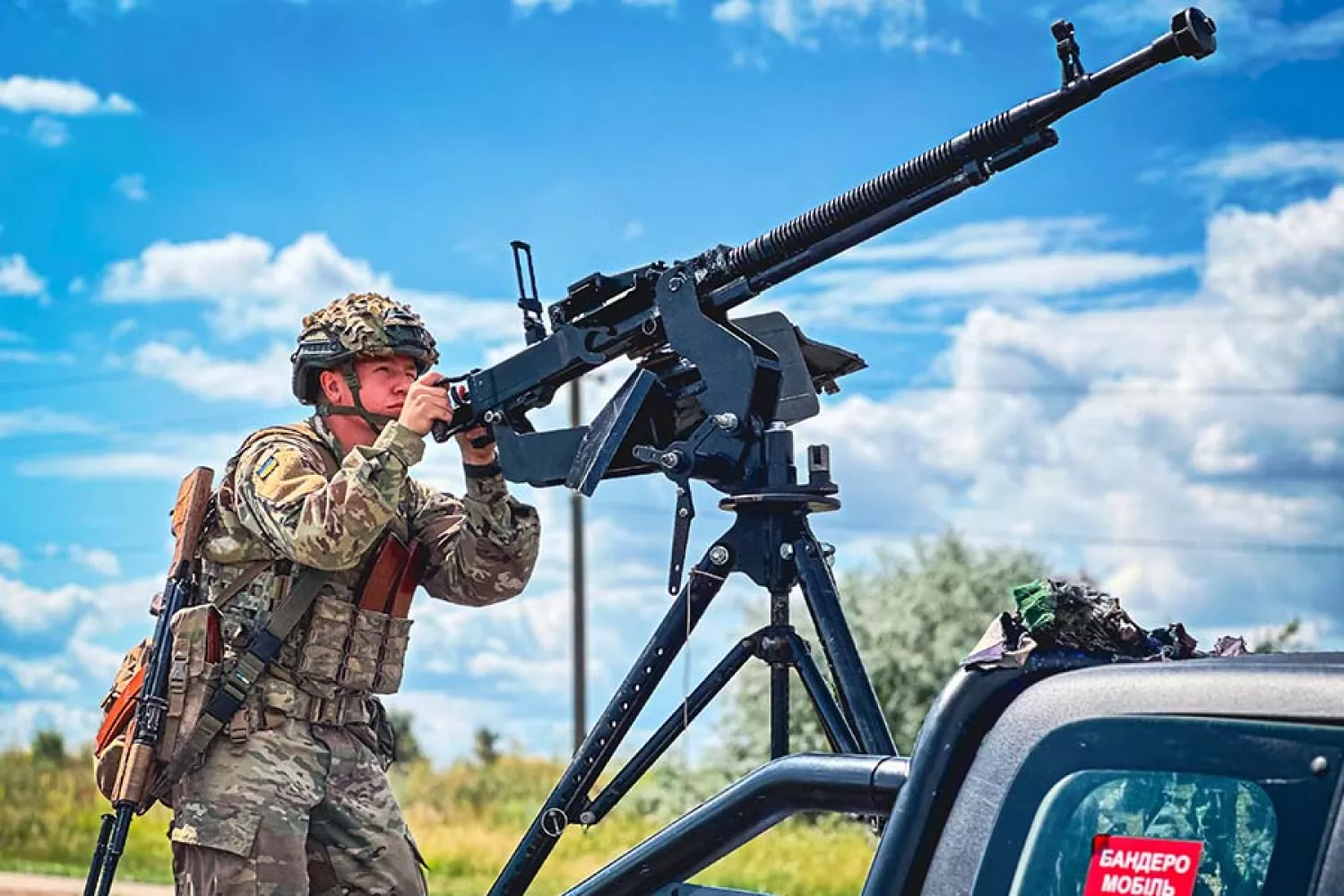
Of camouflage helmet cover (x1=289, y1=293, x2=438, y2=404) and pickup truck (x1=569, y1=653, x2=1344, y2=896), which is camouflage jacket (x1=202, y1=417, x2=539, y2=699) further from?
pickup truck (x1=569, y1=653, x2=1344, y2=896)

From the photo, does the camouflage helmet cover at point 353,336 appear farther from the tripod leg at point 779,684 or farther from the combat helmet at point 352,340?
the tripod leg at point 779,684

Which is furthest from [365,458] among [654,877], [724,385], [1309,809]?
[1309,809]

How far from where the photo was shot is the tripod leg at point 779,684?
16.3ft

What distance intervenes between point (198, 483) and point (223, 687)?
58 centimetres

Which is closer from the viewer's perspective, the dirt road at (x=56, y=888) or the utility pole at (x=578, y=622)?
the dirt road at (x=56, y=888)

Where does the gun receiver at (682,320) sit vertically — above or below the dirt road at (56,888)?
above

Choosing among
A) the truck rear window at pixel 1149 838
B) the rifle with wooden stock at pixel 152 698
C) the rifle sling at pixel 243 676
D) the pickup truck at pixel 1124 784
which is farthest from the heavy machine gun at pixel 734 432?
the truck rear window at pixel 1149 838

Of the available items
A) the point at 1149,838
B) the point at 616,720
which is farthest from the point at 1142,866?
the point at 616,720

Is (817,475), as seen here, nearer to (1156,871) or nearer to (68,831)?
(1156,871)

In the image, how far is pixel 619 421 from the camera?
16.7ft

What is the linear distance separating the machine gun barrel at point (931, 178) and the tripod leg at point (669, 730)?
94cm

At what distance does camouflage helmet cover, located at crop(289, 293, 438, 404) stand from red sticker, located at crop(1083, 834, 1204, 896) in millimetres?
3590

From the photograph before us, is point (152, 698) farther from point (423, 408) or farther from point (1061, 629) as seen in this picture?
point (1061, 629)

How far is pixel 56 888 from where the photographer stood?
36.2ft
